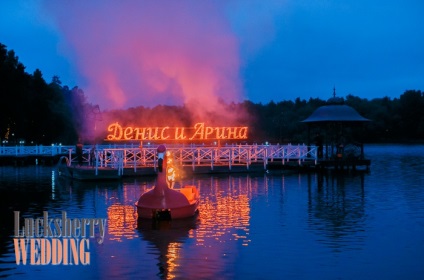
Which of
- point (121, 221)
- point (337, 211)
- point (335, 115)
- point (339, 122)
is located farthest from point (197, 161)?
point (121, 221)

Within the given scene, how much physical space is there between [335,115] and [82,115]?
68.2 meters

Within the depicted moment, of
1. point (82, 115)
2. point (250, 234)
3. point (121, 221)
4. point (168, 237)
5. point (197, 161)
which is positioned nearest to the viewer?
point (168, 237)

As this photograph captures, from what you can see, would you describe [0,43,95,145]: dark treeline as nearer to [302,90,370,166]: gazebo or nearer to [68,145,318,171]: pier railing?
[68,145,318,171]: pier railing

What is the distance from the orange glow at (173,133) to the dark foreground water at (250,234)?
1044 cm

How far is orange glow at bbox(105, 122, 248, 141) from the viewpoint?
41.9 m

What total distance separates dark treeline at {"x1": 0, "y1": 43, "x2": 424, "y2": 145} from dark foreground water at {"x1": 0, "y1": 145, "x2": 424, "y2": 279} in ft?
57.8

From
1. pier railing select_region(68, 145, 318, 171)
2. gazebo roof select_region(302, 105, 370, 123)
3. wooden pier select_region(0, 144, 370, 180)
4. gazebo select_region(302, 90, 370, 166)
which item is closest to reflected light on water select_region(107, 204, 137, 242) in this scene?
wooden pier select_region(0, 144, 370, 180)

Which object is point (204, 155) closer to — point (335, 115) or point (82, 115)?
point (335, 115)

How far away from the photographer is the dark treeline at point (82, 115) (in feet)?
223

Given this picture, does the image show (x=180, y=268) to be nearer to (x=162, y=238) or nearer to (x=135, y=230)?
(x=162, y=238)

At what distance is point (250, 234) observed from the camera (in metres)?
17.7

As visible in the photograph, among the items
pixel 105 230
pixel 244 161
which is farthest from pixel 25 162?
pixel 105 230

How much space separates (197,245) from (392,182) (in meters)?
20.7

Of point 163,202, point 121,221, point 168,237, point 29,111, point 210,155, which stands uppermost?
point 29,111
